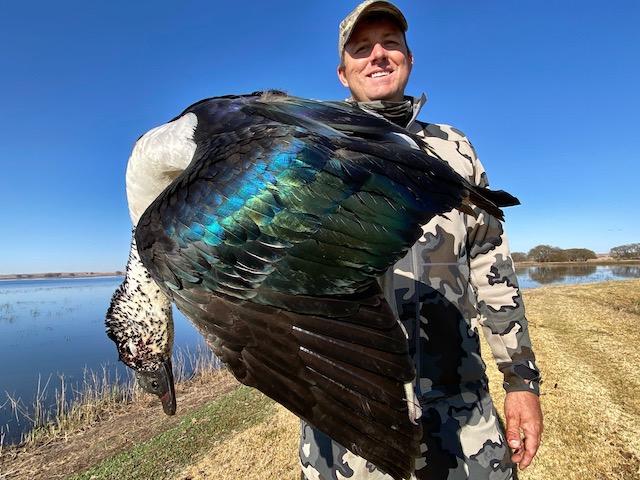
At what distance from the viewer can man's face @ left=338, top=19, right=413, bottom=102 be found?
3.43 m

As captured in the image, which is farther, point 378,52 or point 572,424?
point 572,424

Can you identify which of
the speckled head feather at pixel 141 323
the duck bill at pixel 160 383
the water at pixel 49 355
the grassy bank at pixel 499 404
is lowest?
the water at pixel 49 355

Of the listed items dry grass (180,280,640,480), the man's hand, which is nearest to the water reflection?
dry grass (180,280,640,480)

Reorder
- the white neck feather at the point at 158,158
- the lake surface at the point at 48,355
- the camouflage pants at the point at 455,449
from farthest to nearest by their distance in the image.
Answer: the lake surface at the point at 48,355, the camouflage pants at the point at 455,449, the white neck feather at the point at 158,158

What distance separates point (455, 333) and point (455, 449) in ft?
2.64

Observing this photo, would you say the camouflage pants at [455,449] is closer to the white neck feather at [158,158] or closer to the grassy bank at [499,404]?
the white neck feather at [158,158]

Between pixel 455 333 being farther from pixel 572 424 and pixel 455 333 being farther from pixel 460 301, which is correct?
pixel 572 424

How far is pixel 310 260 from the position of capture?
1953 millimetres

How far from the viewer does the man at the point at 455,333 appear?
2.88m

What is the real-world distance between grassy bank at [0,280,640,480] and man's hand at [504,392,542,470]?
123 inches

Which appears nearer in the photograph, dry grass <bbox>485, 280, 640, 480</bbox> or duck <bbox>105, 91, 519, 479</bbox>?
duck <bbox>105, 91, 519, 479</bbox>

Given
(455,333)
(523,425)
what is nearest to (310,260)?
(455,333)

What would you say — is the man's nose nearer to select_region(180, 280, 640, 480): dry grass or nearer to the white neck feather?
the white neck feather

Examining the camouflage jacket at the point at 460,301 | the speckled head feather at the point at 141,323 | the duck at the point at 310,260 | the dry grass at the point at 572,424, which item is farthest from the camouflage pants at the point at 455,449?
the dry grass at the point at 572,424
